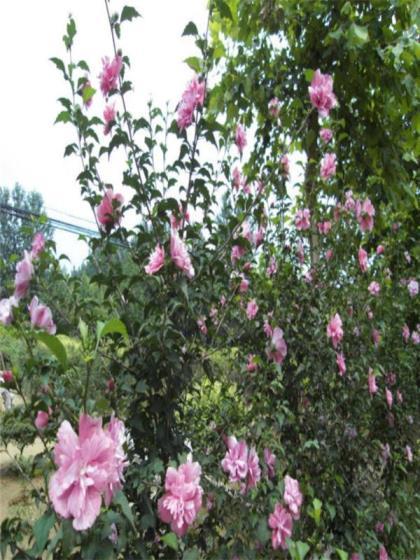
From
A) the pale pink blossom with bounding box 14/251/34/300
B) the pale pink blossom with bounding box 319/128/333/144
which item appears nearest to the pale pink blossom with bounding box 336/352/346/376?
the pale pink blossom with bounding box 319/128/333/144

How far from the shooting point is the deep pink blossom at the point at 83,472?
550mm

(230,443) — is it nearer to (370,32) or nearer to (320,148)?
(320,148)

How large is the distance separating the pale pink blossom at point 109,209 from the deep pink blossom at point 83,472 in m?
0.58

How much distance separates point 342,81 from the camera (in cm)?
185

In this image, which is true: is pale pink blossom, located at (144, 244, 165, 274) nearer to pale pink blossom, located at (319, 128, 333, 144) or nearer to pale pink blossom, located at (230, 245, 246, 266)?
pale pink blossom, located at (230, 245, 246, 266)

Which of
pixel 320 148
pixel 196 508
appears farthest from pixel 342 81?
pixel 196 508

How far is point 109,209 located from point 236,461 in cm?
63

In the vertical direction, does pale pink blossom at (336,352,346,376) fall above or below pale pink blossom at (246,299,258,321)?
below

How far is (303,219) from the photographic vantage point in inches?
72.1

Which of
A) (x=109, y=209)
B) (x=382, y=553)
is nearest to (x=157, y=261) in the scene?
(x=109, y=209)

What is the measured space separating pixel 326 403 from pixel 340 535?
0.46 metres

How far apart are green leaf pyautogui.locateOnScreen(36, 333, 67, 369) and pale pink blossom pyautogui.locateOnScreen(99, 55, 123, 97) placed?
0.73 m

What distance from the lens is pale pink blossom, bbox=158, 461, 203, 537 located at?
757 mm

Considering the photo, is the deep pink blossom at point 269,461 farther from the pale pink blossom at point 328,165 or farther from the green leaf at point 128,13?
the green leaf at point 128,13
